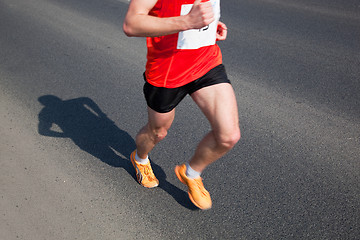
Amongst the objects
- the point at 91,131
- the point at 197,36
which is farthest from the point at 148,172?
the point at 197,36

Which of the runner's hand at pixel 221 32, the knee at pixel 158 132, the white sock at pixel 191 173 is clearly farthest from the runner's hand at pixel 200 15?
the white sock at pixel 191 173

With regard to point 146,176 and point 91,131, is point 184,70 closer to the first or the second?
point 146,176

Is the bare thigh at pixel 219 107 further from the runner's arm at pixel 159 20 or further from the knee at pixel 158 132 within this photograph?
the runner's arm at pixel 159 20

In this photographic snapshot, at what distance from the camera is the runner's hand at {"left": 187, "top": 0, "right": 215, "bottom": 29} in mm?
1675

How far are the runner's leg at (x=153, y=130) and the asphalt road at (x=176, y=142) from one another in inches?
16.6

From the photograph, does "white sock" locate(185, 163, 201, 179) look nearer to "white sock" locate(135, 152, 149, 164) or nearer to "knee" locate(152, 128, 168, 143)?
"knee" locate(152, 128, 168, 143)

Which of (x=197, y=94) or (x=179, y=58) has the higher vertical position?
(x=179, y=58)

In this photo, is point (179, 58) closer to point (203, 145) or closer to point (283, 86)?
point (203, 145)

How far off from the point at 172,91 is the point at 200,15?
1.82 feet

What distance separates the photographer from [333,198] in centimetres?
256

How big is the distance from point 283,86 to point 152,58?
260cm

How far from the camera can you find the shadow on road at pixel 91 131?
290 centimetres

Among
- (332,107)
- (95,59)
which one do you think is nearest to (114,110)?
(95,59)

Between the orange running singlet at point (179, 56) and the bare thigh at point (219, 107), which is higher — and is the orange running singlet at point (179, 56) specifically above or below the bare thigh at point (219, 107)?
above
